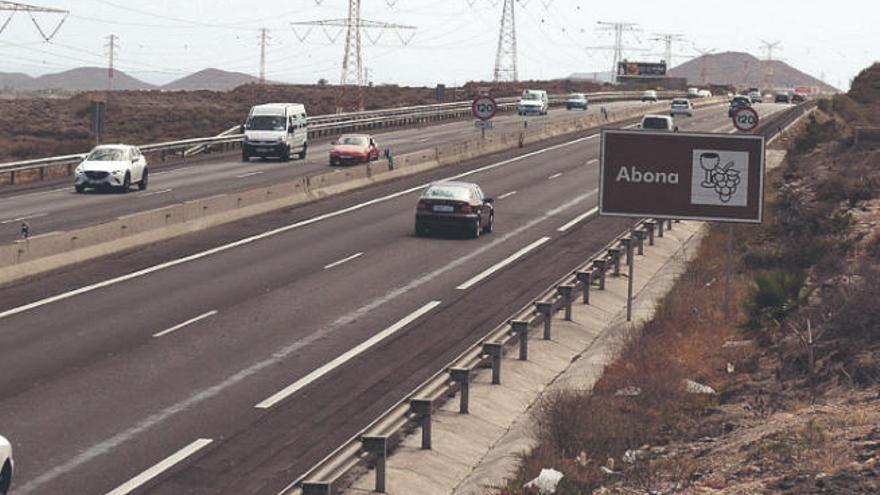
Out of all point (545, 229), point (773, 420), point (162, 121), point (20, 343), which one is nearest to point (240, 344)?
point (20, 343)

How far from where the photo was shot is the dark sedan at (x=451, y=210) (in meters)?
38.8

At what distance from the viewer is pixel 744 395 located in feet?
67.2

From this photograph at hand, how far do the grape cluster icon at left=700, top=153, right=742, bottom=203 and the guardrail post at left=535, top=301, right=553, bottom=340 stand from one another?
15.7 feet

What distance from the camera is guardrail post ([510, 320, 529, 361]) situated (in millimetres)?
23391

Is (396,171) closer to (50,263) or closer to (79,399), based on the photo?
(50,263)

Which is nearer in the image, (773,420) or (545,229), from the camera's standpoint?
(773,420)

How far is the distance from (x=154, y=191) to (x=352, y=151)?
13.8 m

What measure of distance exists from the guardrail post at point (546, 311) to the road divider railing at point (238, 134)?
3159 cm

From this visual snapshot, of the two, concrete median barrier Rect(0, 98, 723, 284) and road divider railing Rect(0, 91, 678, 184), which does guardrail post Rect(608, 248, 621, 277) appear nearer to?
concrete median barrier Rect(0, 98, 723, 284)

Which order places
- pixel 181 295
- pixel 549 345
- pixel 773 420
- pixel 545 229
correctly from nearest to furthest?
pixel 773 420, pixel 549 345, pixel 181 295, pixel 545 229

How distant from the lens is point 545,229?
42.2 meters

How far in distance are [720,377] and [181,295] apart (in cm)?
1129

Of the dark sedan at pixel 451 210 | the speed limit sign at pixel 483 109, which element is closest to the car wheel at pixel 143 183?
the speed limit sign at pixel 483 109

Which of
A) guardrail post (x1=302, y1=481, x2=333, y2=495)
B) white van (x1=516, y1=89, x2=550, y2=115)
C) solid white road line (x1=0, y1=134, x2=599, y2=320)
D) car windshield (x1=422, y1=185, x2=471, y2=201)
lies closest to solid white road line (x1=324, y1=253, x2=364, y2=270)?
solid white road line (x1=0, y1=134, x2=599, y2=320)
